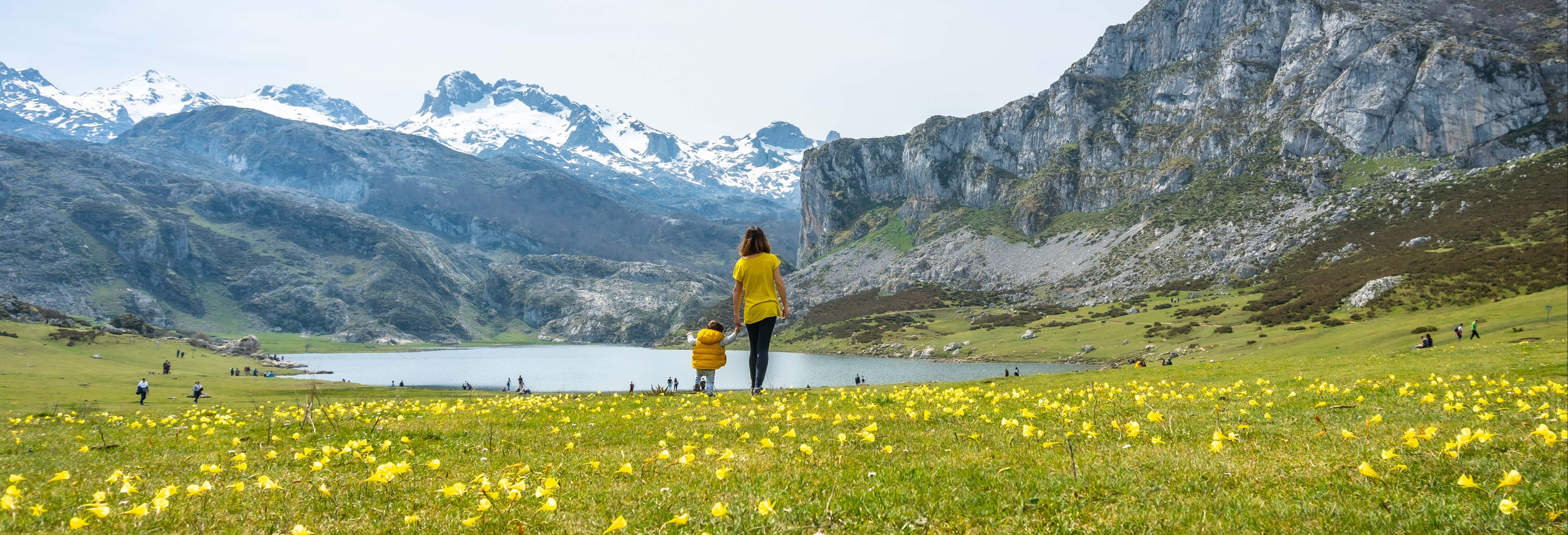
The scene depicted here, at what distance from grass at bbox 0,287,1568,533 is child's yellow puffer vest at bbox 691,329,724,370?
2.06 m

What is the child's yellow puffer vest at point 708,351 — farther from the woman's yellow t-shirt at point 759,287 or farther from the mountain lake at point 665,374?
the mountain lake at point 665,374

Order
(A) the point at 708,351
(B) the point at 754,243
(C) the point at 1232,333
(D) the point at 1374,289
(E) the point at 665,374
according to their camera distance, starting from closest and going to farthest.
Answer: (B) the point at 754,243
(A) the point at 708,351
(D) the point at 1374,289
(C) the point at 1232,333
(E) the point at 665,374

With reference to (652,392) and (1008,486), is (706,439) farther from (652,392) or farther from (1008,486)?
(652,392)

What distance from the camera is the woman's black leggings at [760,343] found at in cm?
1769

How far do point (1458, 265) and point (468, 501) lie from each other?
499 ft

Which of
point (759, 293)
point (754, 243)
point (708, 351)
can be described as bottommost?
point (708, 351)

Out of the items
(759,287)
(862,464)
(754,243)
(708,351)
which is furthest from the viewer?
(708,351)

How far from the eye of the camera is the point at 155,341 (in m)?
136

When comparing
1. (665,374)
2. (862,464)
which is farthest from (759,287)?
(665,374)

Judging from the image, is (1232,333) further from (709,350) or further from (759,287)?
(759,287)

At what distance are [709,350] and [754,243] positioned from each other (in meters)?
3.99

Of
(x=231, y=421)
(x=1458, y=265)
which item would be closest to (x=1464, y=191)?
(x=1458, y=265)

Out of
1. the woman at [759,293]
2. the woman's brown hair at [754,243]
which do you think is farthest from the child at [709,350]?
the woman's brown hair at [754,243]

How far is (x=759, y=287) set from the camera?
688 inches
